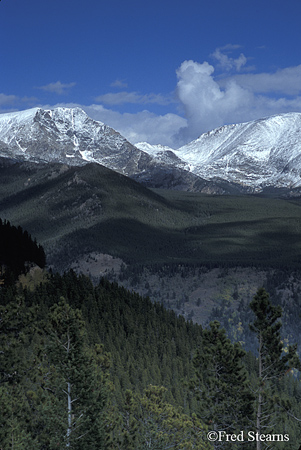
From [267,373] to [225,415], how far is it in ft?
22.7

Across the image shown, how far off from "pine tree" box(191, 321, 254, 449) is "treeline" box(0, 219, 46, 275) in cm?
7408

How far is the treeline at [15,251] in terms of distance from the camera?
4806 inches

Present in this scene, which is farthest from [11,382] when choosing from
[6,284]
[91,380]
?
[6,284]

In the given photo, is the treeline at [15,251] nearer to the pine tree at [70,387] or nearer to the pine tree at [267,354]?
the pine tree at [70,387]

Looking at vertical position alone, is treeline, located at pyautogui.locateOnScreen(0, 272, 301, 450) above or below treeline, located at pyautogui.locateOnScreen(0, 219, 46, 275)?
below

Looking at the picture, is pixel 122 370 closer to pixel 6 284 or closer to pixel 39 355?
pixel 6 284

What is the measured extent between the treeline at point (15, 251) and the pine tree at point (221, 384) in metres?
74.1

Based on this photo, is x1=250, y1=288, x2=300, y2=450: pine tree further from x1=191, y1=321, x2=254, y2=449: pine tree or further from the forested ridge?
Answer: x1=191, y1=321, x2=254, y2=449: pine tree

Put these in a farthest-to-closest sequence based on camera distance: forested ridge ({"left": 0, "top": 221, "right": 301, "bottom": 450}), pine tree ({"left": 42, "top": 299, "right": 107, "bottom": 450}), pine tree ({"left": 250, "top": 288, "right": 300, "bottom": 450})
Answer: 1. pine tree ({"left": 250, "top": 288, "right": 300, "bottom": 450})
2. pine tree ({"left": 42, "top": 299, "right": 107, "bottom": 450})
3. forested ridge ({"left": 0, "top": 221, "right": 301, "bottom": 450})

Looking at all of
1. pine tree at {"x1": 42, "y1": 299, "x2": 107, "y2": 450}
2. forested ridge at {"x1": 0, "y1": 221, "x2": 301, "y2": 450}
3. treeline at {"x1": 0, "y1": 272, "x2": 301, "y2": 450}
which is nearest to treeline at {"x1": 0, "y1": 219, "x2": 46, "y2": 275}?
forested ridge at {"x1": 0, "y1": 221, "x2": 301, "y2": 450}

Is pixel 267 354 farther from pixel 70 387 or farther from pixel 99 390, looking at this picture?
pixel 70 387

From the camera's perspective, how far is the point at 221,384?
49125 millimetres

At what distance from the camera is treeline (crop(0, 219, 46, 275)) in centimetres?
12207

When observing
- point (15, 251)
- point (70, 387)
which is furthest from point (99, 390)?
point (15, 251)
